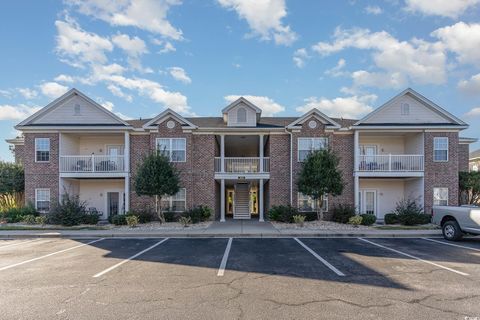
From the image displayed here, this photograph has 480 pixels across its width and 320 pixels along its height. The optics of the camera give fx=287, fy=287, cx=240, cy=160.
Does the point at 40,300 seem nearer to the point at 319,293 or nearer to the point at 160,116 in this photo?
the point at 319,293

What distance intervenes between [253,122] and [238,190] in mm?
6086

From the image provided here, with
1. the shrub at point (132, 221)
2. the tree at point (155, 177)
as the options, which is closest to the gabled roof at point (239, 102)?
the tree at point (155, 177)

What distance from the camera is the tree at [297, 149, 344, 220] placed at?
53.8 feet

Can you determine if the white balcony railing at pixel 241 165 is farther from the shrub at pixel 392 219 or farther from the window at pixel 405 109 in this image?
the window at pixel 405 109

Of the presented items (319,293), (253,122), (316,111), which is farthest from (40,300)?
(316,111)

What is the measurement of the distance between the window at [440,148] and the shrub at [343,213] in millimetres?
6809

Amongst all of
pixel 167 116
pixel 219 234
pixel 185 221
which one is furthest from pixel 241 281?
pixel 167 116

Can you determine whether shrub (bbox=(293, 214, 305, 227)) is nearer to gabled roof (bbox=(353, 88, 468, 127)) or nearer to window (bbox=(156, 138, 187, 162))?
gabled roof (bbox=(353, 88, 468, 127))

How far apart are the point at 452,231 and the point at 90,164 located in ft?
68.7

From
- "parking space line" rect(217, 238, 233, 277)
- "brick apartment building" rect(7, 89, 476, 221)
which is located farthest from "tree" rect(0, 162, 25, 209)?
"parking space line" rect(217, 238, 233, 277)

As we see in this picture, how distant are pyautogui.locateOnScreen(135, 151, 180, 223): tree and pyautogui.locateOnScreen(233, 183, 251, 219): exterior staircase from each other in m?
6.55

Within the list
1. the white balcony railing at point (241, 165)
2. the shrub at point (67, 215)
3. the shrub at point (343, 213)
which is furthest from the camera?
the white balcony railing at point (241, 165)

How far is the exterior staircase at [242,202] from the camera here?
71.2 ft

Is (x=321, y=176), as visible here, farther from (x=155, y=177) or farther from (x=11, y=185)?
(x=11, y=185)
